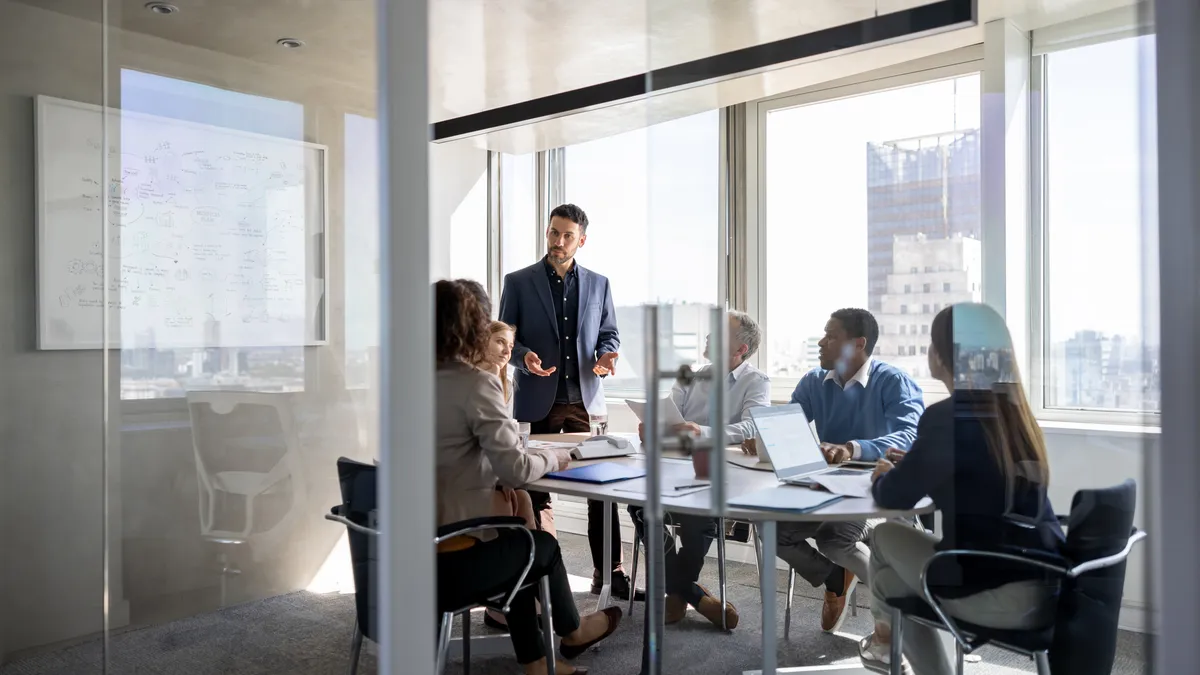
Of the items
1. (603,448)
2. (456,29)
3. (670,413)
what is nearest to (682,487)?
(670,413)

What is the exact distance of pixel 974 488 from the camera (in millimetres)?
2172

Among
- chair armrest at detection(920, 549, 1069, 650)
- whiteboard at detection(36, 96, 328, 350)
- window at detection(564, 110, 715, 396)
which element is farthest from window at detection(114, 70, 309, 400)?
chair armrest at detection(920, 549, 1069, 650)

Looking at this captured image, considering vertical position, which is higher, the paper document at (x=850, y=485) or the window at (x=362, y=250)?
the window at (x=362, y=250)

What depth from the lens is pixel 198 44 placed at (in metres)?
2.66

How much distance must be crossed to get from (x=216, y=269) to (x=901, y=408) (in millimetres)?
1969

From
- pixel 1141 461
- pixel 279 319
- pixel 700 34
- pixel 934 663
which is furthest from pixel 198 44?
pixel 1141 461

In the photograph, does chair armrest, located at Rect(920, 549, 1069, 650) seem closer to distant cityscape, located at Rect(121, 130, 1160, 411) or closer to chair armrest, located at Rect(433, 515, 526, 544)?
distant cityscape, located at Rect(121, 130, 1160, 411)

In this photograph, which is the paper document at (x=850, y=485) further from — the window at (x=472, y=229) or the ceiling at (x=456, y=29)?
the window at (x=472, y=229)

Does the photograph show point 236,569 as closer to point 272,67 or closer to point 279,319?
point 279,319

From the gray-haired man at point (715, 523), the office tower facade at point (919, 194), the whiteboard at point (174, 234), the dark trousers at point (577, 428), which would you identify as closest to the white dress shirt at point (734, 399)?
the gray-haired man at point (715, 523)

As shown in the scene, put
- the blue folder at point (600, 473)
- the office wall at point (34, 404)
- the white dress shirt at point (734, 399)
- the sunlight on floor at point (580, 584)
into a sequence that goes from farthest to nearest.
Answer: the sunlight on floor at point (580, 584) < the office wall at point (34, 404) < the blue folder at point (600, 473) < the white dress shirt at point (734, 399)

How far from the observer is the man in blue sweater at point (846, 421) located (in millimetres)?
2150

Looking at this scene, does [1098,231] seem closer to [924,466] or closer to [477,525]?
[924,466]

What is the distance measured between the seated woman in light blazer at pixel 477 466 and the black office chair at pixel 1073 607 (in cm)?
108
